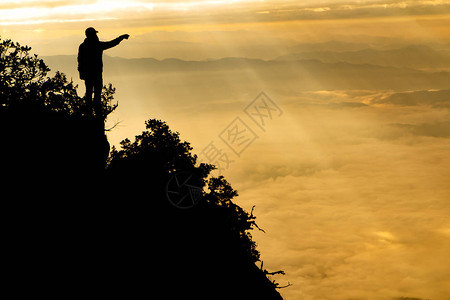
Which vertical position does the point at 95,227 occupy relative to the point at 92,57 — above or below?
below

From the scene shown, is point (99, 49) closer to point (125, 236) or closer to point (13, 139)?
point (13, 139)

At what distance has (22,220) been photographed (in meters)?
19.5

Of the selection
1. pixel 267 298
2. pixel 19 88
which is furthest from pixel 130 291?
pixel 19 88

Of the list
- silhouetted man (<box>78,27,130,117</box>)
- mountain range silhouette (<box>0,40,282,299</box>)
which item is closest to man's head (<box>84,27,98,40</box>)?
silhouetted man (<box>78,27,130,117</box>)

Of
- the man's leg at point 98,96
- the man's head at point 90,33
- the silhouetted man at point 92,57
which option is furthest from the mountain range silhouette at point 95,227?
the man's head at point 90,33

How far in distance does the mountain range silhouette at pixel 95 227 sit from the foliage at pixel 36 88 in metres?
1.04

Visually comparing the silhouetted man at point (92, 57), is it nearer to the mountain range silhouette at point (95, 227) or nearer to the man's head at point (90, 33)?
the man's head at point (90, 33)

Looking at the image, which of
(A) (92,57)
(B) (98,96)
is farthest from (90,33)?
(B) (98,96)

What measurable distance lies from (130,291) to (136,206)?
479 centimetres

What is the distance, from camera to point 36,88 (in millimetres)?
32406

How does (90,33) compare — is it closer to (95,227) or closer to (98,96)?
(98,96)

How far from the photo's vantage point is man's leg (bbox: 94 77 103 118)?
28702 mm

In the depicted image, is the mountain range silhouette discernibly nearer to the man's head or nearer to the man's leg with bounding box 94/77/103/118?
the man's leg with bounding box 94/77/103/118

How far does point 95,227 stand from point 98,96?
1085 cm
